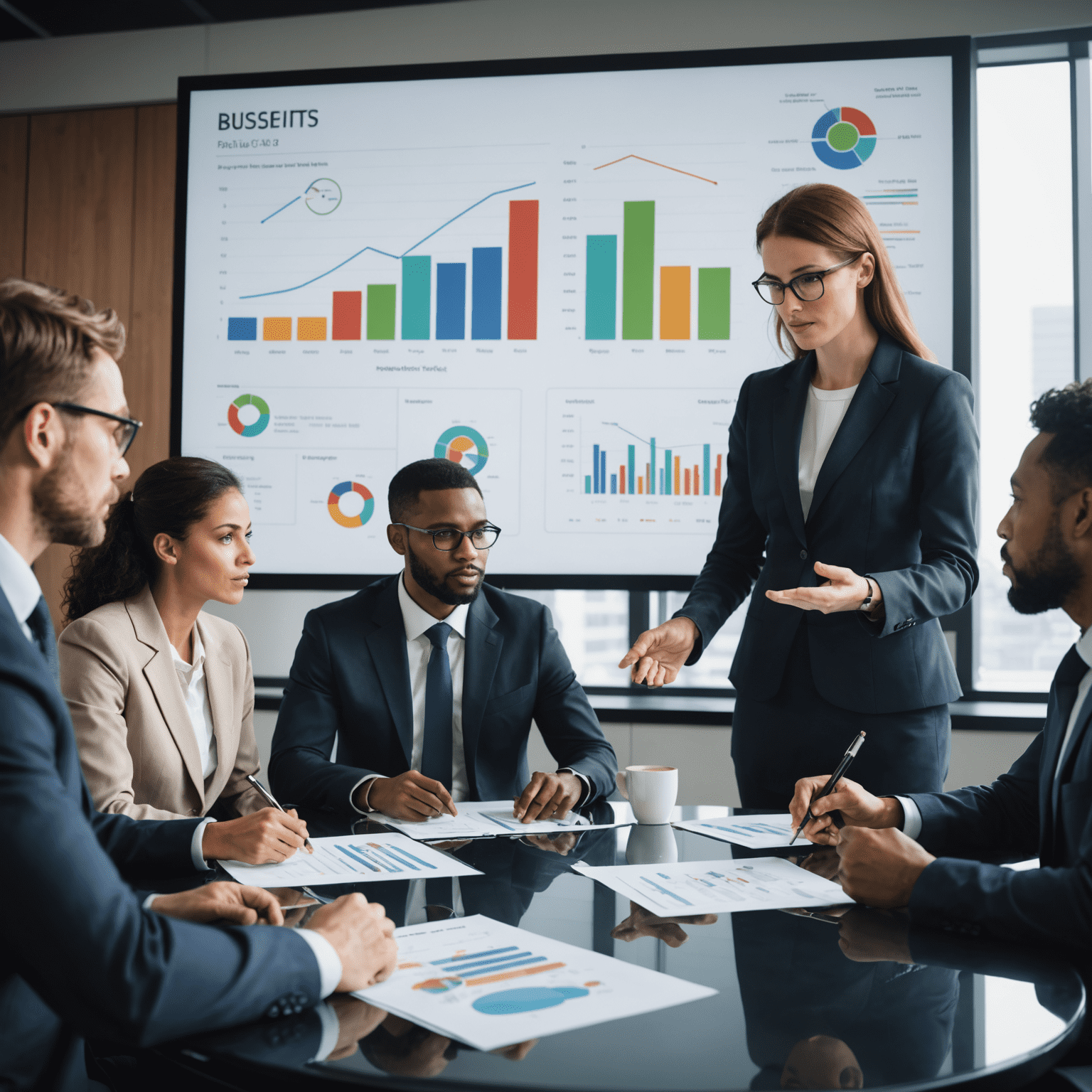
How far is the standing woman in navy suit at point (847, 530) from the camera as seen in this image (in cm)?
191

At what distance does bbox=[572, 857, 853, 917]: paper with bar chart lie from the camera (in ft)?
4.04

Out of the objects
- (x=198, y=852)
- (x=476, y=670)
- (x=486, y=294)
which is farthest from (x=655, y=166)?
(x=198, y=852)

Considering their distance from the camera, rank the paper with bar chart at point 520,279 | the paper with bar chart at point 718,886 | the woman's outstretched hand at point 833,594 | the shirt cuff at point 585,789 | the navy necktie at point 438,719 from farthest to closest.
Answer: the paper with bar chart at point 520,279
the navy necktie at point 438,719
the shirt cuff at point 585,789
the woman's outstretched hand at point 833,594
the paper with bar chart at point 718,886

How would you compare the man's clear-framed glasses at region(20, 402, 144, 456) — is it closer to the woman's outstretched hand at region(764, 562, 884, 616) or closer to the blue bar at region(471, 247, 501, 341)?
the woman's outstretched hand at region(764, 562, 884, 616)

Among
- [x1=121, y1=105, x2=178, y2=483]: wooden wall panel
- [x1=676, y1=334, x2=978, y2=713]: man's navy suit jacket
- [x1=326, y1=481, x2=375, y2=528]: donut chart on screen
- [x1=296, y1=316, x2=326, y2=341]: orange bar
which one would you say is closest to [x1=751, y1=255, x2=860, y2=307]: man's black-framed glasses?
[x1=676, y1=334, x2=978, y2=713]: man's navy suit jacket

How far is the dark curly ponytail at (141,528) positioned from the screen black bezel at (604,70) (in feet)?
4.29

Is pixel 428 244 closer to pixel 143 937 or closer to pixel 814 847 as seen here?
pixel 814 847

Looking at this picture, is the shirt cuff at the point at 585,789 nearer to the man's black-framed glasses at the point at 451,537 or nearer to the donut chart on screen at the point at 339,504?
the man's black-framed glasses at the point at 451,537

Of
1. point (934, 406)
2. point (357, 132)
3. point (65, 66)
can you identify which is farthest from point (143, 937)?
point (65, 66)

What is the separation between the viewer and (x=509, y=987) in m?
0.95

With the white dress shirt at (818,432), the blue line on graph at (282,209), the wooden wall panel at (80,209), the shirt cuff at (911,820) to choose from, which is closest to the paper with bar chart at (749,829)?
the shirt cuff at (911,820)

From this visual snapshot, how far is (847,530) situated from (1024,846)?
0.67 metres

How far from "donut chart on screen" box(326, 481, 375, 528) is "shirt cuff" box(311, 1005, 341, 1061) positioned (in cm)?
269

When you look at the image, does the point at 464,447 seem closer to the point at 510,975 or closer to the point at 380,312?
the point at 380,312
